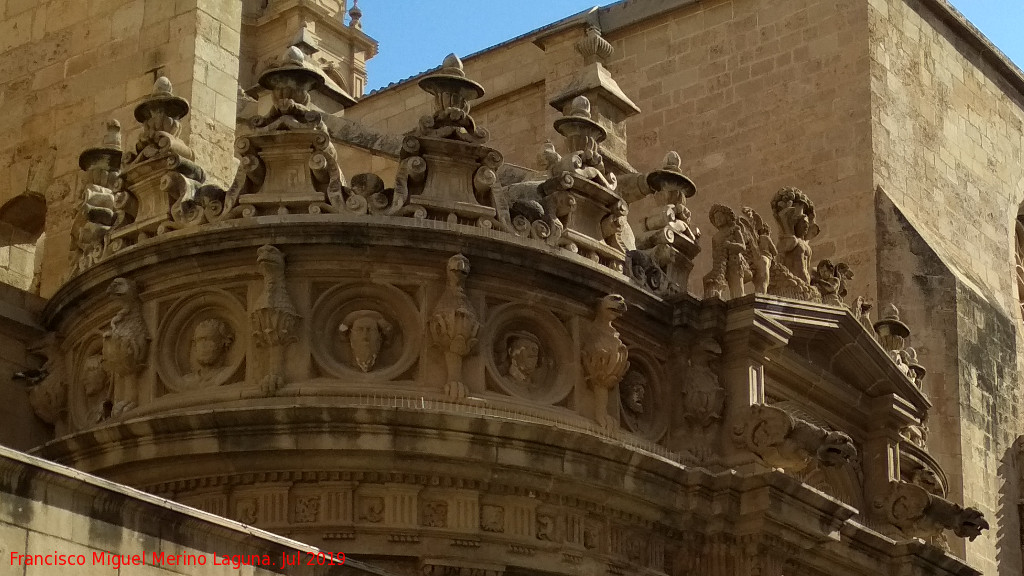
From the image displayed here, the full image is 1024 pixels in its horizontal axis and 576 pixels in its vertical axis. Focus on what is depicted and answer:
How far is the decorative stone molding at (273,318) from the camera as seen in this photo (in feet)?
51.4

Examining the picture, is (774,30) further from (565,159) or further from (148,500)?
(148,500)

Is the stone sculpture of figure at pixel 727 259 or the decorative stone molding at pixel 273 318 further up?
the stone sculpture of figure at pixel 727 259

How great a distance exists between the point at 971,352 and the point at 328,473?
10.3 meters

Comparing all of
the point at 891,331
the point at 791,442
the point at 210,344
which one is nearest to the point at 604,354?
the point at 791,442

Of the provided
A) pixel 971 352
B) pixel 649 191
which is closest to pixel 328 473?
pixel 649 191

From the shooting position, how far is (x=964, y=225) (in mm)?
25438

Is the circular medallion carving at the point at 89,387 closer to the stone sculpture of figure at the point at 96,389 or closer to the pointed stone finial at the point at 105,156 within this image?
the stone sculpture of figure at the point at 96,389

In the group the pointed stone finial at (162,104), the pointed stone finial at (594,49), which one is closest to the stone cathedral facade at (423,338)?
the pointed stone finial at (162,104)

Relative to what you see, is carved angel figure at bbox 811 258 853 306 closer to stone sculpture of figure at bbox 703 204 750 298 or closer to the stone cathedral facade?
the stone cathedral facade

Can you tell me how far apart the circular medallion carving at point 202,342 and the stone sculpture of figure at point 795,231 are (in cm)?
552

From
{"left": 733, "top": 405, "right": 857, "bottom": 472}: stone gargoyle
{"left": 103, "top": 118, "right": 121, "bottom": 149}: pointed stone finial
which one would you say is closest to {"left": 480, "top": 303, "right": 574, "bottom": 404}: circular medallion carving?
{"left": 733, "top": 405, "right": 857, "bottom": 472}: stone gargoyle

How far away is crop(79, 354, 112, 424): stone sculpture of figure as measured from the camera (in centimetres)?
1642

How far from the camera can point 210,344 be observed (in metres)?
16.0

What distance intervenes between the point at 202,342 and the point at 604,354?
10.1 feet
